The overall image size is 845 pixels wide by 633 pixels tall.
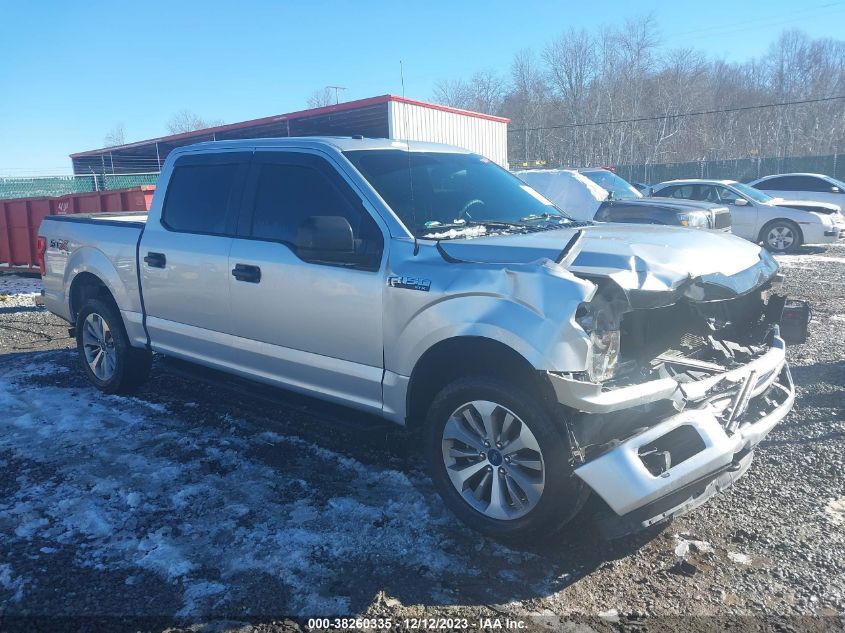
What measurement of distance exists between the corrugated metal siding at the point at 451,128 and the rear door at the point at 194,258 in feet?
42.0

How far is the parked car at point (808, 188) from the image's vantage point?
714 inches

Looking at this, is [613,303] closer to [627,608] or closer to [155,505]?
[627,608]

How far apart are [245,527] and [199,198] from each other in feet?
8.47

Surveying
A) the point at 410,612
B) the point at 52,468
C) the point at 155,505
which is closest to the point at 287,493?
the point at 155,505

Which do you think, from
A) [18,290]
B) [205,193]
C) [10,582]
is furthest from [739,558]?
[18,290]

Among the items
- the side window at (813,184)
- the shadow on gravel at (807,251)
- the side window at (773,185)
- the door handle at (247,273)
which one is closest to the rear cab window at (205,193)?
the door handle at (247,273)

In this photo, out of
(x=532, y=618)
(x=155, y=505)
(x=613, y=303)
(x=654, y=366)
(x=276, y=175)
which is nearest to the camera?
(x=532, y=618)

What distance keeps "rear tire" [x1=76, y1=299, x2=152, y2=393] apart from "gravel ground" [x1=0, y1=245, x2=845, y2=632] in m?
0.67

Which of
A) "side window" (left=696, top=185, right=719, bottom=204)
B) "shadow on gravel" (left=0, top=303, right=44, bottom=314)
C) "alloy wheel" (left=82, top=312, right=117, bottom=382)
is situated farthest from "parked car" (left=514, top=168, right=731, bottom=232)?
"shadow on gravel" (left=0, top=303, right=44, bottom=314)

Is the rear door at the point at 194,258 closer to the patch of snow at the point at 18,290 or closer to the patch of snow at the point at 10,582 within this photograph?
the patch of snow at the point at 10,582

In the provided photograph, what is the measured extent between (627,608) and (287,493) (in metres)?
2.00

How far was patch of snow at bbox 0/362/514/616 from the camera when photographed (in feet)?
10.7

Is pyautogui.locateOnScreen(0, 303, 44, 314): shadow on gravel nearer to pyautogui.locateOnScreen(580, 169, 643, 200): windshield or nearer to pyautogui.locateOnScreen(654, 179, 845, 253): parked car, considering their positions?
pyautogui.locateOnScreen(580, 169, 643, 200): windshield

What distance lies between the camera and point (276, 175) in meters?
4.58
